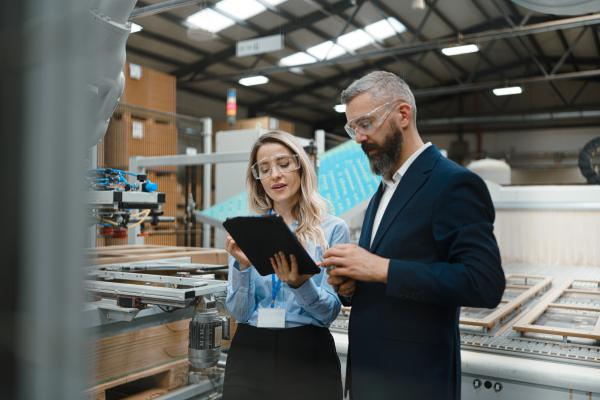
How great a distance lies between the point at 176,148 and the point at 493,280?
4252 mm

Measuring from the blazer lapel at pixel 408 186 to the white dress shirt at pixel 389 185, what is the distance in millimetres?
21

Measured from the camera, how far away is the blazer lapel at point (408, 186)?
3.79ft

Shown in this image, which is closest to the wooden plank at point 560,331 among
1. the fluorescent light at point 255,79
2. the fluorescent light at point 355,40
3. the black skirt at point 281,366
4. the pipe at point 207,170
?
the black skirt at point 281,366

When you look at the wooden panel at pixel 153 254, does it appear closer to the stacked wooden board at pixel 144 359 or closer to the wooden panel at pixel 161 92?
the stacked wooden board at pixel 144 359

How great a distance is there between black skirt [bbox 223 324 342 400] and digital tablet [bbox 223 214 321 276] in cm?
32

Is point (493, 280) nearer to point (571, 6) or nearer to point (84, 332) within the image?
point (84, 332)

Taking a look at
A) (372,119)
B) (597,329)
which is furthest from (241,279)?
(597,329)

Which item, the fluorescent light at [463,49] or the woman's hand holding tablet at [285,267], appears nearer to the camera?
the woman's hand holding tablet at [285,267]

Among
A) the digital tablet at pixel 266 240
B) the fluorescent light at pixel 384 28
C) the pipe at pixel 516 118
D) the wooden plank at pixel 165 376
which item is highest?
the fluorescent light at pixel 384 28

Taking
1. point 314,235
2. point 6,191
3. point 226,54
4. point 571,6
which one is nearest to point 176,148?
point 314,235

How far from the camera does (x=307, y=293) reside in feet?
4.57

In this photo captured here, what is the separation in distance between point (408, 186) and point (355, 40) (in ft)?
30.9

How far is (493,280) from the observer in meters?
0.99

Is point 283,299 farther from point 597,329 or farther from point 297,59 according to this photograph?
point 297,59
